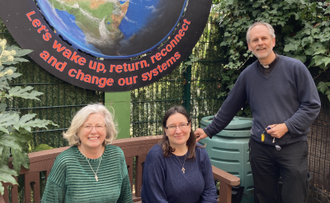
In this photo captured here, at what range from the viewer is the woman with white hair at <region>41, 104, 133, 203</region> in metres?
1.73

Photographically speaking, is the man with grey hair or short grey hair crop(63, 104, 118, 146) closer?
short grey hair crop(63, 104, 118, 146)

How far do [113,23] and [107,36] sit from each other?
0.16 m

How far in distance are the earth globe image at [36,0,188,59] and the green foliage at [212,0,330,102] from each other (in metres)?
0.71

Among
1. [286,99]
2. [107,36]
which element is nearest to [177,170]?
[286,99]

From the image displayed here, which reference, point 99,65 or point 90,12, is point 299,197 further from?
point 90,12

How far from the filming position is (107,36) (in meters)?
3.18

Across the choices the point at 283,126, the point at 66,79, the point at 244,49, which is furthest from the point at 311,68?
the point at 66,79

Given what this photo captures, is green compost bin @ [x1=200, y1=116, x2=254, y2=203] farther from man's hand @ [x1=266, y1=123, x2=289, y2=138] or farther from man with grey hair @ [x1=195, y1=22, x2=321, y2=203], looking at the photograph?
man's hand @ [x1=266, y1=123, x2=289, y2=138]

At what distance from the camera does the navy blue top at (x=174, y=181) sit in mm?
1919

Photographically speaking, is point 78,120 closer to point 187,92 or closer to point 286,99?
point 286,99

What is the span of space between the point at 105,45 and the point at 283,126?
196 centimetres

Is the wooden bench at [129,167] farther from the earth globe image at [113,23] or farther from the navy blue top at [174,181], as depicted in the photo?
the earth globe image at [113,23]

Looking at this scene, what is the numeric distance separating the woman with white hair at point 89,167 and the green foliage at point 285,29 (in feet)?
7.63

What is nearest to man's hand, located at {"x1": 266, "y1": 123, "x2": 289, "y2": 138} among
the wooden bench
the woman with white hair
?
the wooden bench
